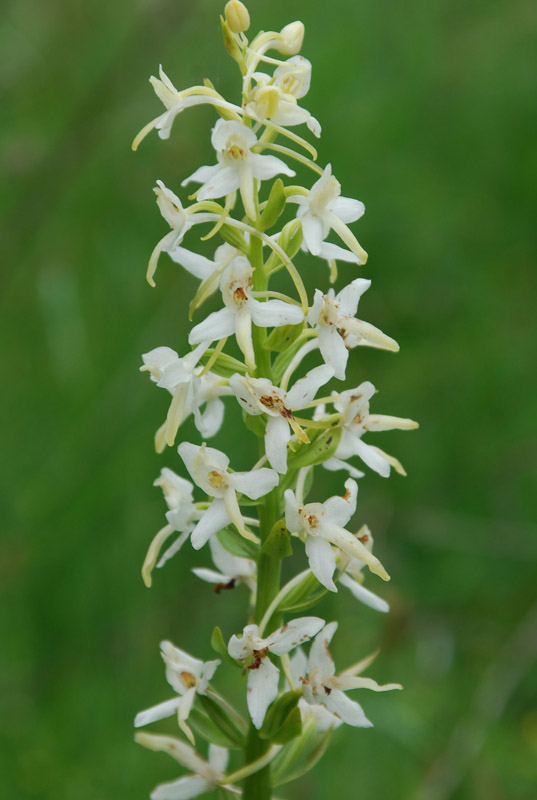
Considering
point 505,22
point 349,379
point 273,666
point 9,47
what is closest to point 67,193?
point 9,47

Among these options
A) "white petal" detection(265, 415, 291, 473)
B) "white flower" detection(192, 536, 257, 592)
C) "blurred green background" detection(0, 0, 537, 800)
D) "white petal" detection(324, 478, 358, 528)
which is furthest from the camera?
"blurred green background" detection(0, 0, 537, 800)

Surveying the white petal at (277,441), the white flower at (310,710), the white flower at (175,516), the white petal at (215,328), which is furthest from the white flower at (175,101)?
the white flower at (310,710)

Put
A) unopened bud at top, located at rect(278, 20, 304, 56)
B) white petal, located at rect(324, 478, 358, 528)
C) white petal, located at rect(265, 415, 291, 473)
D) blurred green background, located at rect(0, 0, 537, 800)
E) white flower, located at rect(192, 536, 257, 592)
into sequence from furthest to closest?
blurred green background, located at rect(0, 0, 537, 800) < white flower, located at rect(192, 536, 257, 592) < unopened bud at top, located at rect(278, 20, 304, 56) < white petal, located at rect(324, 478, 358, 528) < white petal, located at rect(265, 415, 291, 473)

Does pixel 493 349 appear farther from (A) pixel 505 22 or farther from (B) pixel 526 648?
(A) pixel 505 22

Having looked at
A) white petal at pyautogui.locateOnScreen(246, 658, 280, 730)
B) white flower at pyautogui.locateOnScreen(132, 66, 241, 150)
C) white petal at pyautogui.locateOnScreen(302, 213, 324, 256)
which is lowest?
white petal at pyautogui.locateOnScreen(246, 658, 280, 730)

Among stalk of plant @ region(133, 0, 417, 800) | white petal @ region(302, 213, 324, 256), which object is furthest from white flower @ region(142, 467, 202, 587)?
white petal @ region(302, 213, 324, 256)

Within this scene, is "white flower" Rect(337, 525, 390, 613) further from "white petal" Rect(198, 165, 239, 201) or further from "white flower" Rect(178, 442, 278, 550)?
"white petal" Rect(198, 165, 239, 201)
